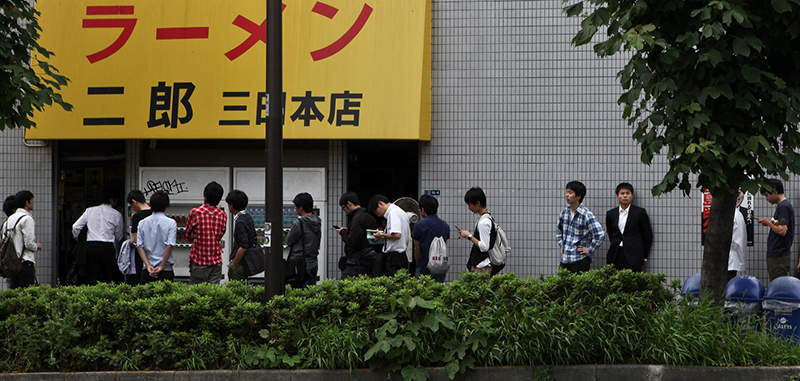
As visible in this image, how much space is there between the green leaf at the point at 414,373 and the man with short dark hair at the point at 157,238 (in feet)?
12.4

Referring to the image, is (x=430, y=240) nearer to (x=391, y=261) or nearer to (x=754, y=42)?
(x=391, y=261)

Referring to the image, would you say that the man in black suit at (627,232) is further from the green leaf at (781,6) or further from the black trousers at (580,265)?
the green leaf at (781,6)

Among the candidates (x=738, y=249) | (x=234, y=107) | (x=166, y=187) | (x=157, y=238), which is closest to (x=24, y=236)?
(x=157, y=238)

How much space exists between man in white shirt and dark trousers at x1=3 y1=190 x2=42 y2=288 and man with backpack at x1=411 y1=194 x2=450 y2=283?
462 cm

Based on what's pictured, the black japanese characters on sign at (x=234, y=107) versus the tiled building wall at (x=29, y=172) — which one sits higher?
the black japanese characters on sign at (x=234, y=107)

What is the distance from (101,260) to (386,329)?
5.15 metres

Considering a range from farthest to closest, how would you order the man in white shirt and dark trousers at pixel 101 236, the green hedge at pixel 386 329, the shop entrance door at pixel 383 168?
the shop entrance door at pixel 383 168 → the man in white shirt and dark trousers at pixel 101 236 → the green hedge at pixel 386 329

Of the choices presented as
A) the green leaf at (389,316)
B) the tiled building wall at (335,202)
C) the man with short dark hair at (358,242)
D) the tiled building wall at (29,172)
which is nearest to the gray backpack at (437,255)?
the man with short dark hair at (358,242)

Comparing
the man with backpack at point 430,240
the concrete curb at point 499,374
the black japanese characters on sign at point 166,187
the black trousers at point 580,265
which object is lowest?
the concrete curb at point 499,374

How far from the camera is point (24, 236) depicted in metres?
7.86

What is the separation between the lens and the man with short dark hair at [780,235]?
8.13m

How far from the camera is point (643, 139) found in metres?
5.55

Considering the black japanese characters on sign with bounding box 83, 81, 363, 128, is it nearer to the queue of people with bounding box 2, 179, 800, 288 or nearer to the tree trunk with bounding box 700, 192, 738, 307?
the queue of people with bounding box 2, 179, 800, 288

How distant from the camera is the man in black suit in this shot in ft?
28.1
